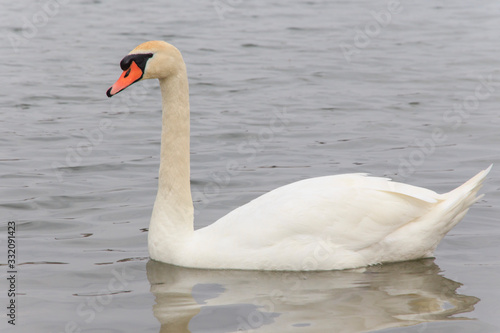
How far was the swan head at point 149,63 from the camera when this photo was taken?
6055mm

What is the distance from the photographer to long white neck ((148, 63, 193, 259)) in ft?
20.8

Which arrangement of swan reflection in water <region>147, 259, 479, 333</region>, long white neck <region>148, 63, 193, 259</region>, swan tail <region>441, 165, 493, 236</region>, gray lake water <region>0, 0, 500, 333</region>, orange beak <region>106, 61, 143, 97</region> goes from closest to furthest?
swan reflection in water <region>147, 259, 479, 333</region>
gray lake water <region>0, 0, 500, 333</region>
orange beak <region>106, 61, 143, 97</region>
swan tail <region>441, 165, 493, 236</region>
long white neck <region>148, 63, 193, 259</region>

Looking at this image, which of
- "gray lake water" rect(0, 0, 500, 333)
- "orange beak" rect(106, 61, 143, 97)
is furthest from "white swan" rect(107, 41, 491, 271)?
"gray lake water" rect(0, 0, 500, 333)

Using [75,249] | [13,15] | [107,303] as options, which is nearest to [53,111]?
[75,249]

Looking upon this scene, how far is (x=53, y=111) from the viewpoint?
1194cm

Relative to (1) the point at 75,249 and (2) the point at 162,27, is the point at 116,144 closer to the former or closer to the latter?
(1) the point at 75,249

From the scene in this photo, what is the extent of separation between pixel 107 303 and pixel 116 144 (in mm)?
4777

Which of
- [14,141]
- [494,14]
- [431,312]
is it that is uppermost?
[494,14]

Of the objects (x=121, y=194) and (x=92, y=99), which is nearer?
(x=121, y=194)

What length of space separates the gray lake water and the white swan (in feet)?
0.50

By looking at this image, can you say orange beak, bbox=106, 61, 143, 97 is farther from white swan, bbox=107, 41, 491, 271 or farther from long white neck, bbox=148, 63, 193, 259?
long white neck, bbox=148, 63, 193, 259

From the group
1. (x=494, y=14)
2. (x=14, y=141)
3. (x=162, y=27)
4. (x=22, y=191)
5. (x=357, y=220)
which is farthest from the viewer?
(x=494, y=14)

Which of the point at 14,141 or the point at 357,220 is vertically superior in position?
the point at 357,220

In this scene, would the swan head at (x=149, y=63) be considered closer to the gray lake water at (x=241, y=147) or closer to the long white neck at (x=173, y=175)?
the long white neck at (x=173, y=175)
